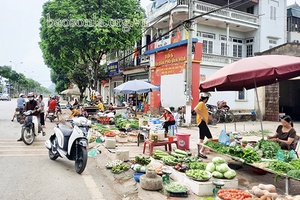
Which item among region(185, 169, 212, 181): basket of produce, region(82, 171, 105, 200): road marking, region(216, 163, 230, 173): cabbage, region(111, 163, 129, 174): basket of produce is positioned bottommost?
region(82, 171, 105, 200): road marking

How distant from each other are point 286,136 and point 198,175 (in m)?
2.74

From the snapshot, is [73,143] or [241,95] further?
[241,95]

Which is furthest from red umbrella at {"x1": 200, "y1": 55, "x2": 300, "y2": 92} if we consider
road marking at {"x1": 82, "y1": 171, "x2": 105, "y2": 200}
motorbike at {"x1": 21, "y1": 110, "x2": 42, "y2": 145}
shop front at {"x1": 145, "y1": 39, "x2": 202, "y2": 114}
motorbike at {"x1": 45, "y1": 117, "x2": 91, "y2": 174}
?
shop front at {"x1": 145, "y1": 39, "x2": 202, "y2": 114}

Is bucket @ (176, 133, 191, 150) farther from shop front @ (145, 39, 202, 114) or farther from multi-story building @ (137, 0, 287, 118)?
multi-story building @ (137, 0, 287, 118)

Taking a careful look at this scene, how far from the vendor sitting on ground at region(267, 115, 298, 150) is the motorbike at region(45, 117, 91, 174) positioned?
A: 4362mm

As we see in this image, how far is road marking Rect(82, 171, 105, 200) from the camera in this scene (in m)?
4.49

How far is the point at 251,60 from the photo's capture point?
5.84 metres

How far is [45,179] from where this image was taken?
5.28m

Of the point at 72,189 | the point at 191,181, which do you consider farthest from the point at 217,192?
the point at 72,189

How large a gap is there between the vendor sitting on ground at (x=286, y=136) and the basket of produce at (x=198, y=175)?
2322mm

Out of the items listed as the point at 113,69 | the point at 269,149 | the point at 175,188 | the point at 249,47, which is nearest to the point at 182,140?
the point at 269,149

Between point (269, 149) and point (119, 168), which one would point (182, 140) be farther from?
point (269, 149)

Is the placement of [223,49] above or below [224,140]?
above

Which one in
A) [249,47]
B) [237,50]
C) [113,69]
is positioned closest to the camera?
[237,50]
